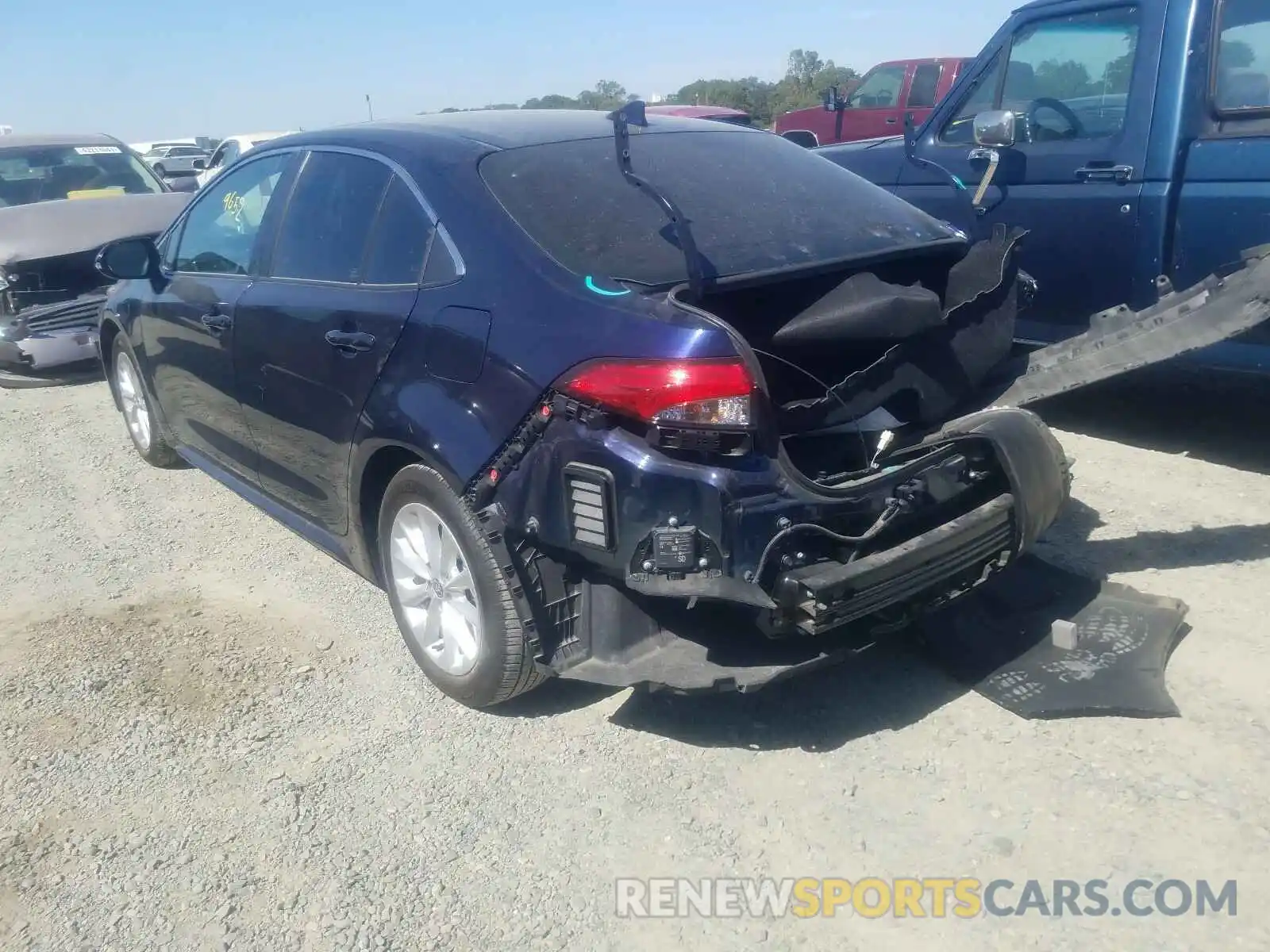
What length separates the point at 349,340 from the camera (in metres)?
3.44

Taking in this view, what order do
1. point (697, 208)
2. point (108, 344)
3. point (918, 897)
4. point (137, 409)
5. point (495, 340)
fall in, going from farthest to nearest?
point (108, 344) → point (137, 409) → point (697, 208) → point (495, 340) → point (918, 897)

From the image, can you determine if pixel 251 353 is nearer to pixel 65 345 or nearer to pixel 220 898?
pixel 220 898

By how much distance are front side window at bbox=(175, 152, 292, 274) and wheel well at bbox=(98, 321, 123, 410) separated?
107 centimetres

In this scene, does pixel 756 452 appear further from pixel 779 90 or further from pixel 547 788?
pixel 779 90

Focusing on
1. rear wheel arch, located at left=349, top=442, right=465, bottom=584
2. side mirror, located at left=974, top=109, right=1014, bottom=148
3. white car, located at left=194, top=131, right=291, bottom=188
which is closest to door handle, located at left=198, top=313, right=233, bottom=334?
rear wheel arch, located at left=349, top=442, right=465, bottom=584

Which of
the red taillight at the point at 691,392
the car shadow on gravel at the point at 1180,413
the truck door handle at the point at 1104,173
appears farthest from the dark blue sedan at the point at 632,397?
the car shadow on gravel at the point at 1180,413

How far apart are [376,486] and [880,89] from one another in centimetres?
1369

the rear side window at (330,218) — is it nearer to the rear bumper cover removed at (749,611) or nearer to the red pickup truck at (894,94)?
the rear bumper cover removed at (749,611)

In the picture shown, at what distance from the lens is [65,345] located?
7.85m

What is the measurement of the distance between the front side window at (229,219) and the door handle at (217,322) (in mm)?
184

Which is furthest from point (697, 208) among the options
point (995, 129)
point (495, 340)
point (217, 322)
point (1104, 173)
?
point (1104, 173)

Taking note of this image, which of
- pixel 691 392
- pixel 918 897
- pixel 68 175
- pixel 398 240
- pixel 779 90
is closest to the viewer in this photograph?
pixel 918 897

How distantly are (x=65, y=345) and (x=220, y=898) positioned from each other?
637 centimetres

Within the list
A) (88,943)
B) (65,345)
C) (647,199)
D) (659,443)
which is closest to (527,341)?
(659,443)
